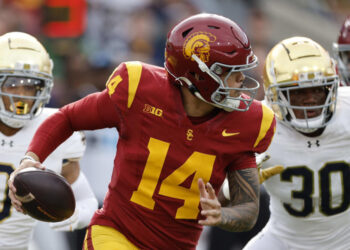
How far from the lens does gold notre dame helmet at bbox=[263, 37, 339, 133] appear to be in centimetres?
412

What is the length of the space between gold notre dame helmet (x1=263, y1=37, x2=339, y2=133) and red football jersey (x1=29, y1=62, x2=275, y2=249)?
0.62 meters

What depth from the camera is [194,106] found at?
11.6 ft

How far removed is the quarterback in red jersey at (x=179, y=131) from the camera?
342 centimetres

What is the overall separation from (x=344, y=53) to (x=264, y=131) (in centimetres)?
200

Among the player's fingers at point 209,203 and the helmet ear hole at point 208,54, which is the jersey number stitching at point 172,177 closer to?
the helmet ear hole at point 208,54

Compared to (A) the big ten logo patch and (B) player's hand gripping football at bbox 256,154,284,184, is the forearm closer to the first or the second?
(A) the big ten logo patch

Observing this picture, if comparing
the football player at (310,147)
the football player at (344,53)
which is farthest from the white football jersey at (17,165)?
the football player at (344,53)

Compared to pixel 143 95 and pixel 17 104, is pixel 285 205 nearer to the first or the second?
pixel 143 95

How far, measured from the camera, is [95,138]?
6.33 meters

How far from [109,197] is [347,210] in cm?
140

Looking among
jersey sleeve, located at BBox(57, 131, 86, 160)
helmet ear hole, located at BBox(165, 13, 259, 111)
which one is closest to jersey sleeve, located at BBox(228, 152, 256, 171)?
helmet ear hole, located at BBox(165, 13, 259, 111)

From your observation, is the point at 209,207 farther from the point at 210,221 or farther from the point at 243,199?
the point at 243,199

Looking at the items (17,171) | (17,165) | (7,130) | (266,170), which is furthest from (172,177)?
(7,130)

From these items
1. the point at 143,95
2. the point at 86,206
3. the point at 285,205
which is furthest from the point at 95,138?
the point at 143,95
